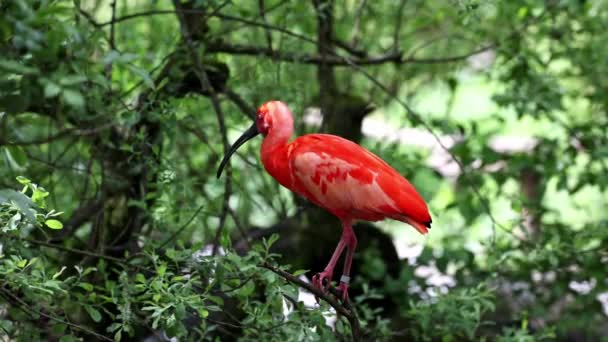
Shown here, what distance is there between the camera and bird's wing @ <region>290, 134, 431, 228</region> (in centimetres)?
328

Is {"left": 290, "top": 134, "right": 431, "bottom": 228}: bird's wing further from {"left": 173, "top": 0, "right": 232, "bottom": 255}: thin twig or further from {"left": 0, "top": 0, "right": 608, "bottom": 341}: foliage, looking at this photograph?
{"left": 173, "top": 0, "right": 232, "bottom": 255}: thin twig

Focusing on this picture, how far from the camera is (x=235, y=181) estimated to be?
13.9 ft

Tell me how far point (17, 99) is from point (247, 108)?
2.32m

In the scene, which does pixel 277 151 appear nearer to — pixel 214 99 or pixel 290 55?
pixel 214 99

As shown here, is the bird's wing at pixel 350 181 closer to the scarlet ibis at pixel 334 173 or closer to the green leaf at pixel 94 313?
the scarlet ibis at pixel 334 173

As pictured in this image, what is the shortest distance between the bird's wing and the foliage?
0.99ft

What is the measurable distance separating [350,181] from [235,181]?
1.03 m

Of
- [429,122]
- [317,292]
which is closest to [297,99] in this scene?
[429,122]

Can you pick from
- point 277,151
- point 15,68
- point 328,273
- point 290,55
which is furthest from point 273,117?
point 290,55

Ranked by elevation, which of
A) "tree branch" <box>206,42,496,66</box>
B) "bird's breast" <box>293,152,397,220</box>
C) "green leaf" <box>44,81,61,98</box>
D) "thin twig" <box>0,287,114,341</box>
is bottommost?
"thin twig" <box>0,287,114,341</box>

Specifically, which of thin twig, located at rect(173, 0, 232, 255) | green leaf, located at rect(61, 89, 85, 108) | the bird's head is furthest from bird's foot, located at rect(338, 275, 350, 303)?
green leaf, located at rect(61, 89, 85, 108)

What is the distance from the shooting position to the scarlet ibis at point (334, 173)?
3268mm

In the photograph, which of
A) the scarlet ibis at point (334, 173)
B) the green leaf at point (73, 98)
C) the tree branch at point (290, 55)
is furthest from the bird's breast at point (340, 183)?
the tree branch at point (290, 55)

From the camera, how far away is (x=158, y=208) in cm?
399
